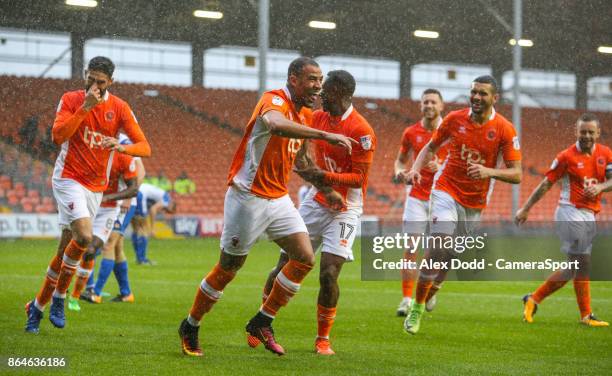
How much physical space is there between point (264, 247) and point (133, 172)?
14.6 meters

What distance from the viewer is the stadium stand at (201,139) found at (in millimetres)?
26969

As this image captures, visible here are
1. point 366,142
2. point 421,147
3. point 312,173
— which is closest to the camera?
point 312,173

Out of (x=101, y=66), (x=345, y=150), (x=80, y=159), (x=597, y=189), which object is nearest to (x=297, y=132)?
(x=345, y=150)

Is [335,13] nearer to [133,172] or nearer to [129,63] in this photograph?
[129,63]

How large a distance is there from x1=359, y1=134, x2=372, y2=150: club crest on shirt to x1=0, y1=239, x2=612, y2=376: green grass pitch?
151 cm

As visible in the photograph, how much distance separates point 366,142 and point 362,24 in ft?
77.0

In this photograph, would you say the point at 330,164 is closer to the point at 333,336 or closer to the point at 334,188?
the point at 334,188

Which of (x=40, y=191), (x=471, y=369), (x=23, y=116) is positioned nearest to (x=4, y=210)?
(x=40, y=191)

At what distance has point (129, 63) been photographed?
3744 cm

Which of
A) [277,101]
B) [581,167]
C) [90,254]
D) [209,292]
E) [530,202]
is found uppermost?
Answer: [277,101]

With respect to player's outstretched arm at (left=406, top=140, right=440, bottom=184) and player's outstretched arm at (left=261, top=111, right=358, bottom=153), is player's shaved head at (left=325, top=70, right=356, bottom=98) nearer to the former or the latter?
player's outstretched arm at (left=261, top=111, right=358, bottom=153)

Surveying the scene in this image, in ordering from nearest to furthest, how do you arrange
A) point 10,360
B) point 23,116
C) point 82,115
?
1. point 10,360
2. point 82,115
3. point 23,116

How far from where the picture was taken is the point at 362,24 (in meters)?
30.2

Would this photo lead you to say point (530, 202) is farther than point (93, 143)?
Yes
